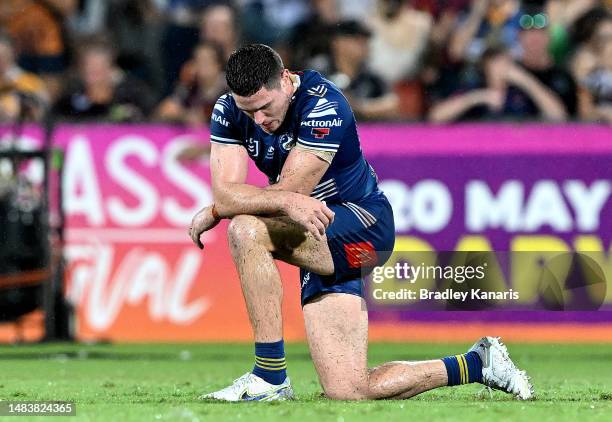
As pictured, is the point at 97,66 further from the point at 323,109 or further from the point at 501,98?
the point at 323,109

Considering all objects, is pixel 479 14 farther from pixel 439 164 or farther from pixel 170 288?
pixel 170 288

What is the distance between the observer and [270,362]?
8.45 meters

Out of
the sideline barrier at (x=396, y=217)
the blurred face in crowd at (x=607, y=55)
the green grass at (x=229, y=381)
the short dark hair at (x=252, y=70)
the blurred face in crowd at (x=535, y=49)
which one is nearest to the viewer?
the green grass at (x=229, y=381)

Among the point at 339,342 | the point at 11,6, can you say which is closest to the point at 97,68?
the point at 11,6

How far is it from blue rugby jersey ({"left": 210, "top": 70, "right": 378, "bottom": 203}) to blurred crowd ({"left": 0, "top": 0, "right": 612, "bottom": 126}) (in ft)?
20.4

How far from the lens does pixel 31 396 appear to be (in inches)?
361

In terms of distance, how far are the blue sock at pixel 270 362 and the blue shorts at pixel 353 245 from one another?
677mm

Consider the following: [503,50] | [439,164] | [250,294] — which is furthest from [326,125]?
[503,50]

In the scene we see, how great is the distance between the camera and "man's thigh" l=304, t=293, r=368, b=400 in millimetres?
8695

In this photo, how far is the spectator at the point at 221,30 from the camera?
53.6 ft

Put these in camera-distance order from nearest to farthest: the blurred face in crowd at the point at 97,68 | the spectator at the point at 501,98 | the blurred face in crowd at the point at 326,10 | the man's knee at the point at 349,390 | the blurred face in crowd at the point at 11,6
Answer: the man's knee at the point at 349,390 < the spectator at the point at 501,98 < the blurred face in crowd at the point at 97,68 < the blurred face in crowd at the point at 326,10 < the blurred face in crowd at the point at 11,6

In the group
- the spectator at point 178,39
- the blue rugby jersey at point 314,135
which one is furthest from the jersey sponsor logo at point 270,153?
the spectator at point 178,39

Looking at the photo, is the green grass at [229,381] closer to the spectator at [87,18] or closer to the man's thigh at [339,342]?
the man's thigh at [339,342]

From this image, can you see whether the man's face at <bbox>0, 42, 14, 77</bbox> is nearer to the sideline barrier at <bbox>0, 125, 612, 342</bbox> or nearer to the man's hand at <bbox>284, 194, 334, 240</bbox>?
the sideline barrier at <bbox>0, 125, 612, 342</bbox>
